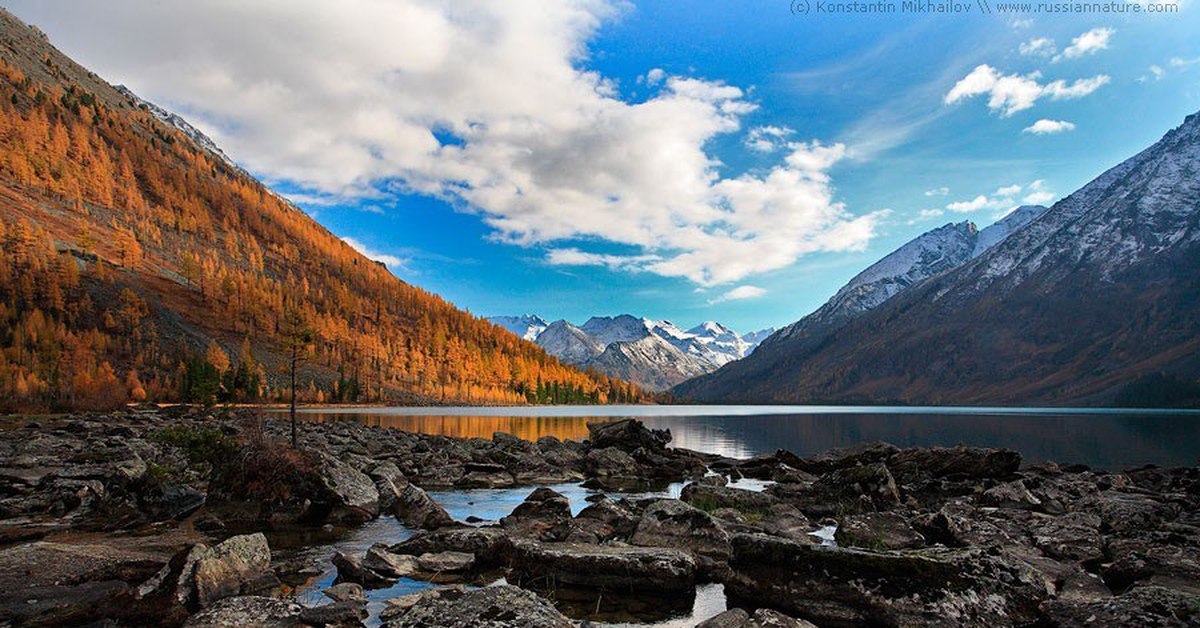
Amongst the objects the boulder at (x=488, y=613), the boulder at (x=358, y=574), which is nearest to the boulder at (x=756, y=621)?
the boulder at (x=488, y=613)

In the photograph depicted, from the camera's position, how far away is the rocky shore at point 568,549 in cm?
1141

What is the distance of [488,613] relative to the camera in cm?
1007

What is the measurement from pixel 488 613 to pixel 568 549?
6350mm

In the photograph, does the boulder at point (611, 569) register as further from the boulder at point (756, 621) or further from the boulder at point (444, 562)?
the boulder at point (756, 621)

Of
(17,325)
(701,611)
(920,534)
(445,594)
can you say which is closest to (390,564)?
(445,594)

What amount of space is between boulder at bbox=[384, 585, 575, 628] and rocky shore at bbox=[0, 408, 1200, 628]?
0.04 m

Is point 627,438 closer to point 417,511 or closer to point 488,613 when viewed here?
point 417,511

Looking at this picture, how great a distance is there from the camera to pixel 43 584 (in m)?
12.9

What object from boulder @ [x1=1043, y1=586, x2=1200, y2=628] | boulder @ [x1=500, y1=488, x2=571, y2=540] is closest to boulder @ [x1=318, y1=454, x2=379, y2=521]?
boulder @ [x1=500, y1=488, x2=571, y2=540]

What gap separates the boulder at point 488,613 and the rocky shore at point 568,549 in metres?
0.04

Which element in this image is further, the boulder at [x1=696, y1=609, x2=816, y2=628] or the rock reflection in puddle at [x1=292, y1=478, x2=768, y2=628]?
the rock reflection in puddle at [x1=292, y1=478, x2=768, y2=628]

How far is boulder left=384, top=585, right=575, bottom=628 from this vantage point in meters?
9.85

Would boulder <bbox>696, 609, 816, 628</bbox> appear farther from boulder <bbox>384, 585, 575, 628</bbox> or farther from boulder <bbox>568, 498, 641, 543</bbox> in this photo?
boulder <bbox>568, 498, 641, 543</bbox>

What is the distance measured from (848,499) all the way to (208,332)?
21585 cm
